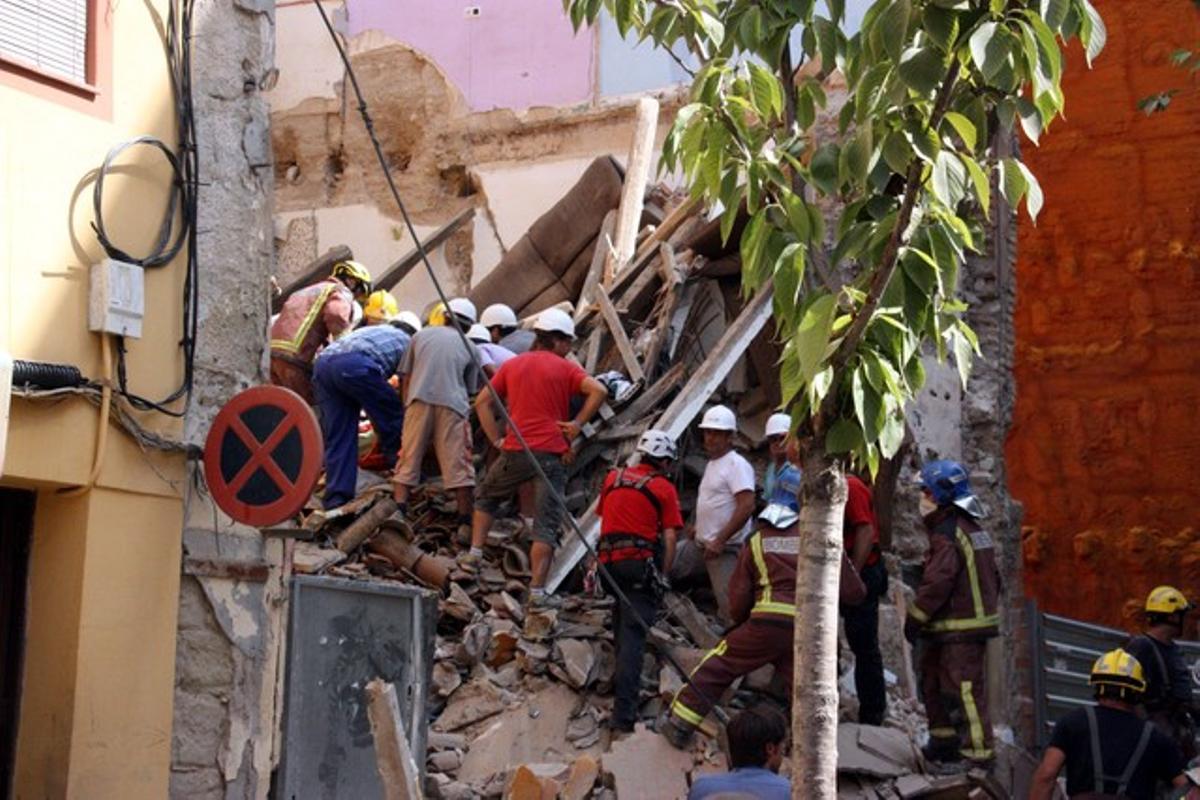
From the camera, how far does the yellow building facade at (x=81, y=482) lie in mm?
8500

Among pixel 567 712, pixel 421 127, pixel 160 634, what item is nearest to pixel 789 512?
pixel 567 712

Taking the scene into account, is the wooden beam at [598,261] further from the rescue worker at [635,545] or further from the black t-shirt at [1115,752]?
the black t-shirt at [1115,752]

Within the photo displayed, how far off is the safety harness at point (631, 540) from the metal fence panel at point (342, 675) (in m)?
1.54

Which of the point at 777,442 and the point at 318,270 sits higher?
the point at 318,270

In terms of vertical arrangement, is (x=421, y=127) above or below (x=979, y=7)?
above

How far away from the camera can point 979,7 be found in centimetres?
592

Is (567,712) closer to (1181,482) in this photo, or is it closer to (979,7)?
(979,7)

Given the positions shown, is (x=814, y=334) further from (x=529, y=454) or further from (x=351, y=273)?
(x=351, y=273)

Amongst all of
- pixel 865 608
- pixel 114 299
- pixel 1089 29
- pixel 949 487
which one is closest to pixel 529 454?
pixel 865 608

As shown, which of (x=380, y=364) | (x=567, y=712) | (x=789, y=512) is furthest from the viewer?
(x=380, y=364)

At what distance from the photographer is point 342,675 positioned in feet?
32.0

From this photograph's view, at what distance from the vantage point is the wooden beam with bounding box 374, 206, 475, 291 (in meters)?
18.5

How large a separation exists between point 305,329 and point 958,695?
216 inches

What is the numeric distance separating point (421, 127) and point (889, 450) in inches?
554
